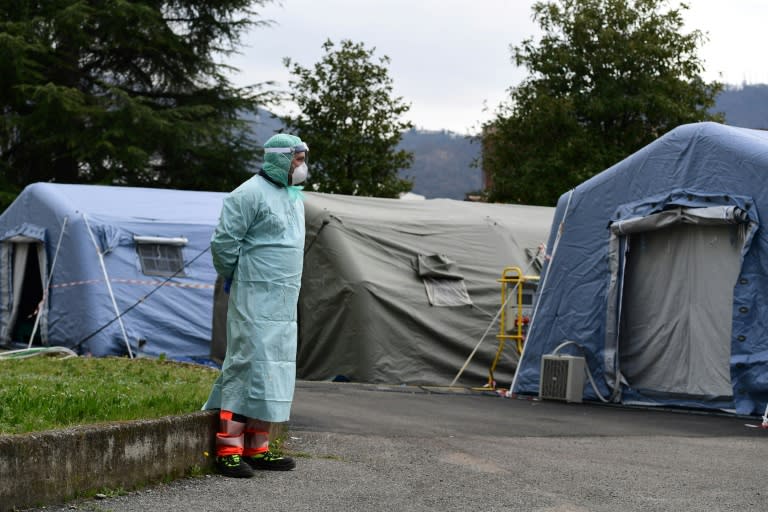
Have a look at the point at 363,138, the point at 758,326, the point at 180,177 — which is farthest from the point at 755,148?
the point at 180,177

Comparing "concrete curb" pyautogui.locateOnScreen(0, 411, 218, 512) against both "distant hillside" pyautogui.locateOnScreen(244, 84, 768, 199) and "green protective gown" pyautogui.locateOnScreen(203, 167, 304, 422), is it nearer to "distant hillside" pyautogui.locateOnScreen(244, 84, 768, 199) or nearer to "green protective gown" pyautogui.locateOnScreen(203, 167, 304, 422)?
"green protective gown" pyautogui.locateOnScreen(203, 167, 304, 422)

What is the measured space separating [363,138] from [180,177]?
6.53 meters

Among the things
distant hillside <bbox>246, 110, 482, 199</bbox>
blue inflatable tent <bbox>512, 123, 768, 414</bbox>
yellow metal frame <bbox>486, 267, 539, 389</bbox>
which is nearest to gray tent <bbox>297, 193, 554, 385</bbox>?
yellow metal frame <bbox>486, 267, 539, 389</bbox>

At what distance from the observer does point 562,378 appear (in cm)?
1178

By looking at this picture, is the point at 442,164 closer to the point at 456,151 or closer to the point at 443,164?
the point at 443,164

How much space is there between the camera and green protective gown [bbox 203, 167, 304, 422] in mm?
6027

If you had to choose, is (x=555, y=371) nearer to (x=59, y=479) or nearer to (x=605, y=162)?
(x=59, y=479)

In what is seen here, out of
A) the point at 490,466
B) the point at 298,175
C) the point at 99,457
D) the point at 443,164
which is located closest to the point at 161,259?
the point at 298,175

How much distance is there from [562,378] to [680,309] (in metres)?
1.45

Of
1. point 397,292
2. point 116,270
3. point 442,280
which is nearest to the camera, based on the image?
point 397,292

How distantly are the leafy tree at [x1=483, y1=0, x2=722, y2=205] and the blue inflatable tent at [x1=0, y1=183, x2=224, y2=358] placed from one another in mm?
15283

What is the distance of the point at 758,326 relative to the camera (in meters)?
10.1

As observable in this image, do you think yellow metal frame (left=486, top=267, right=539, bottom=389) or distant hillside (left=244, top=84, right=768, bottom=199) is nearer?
yellow metal frame (left=486, top=267, right=539, bottom=389)

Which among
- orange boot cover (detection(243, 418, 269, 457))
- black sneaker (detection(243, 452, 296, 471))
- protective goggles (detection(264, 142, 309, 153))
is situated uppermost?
protective goggles (detection(264, 142, 309, 153))
